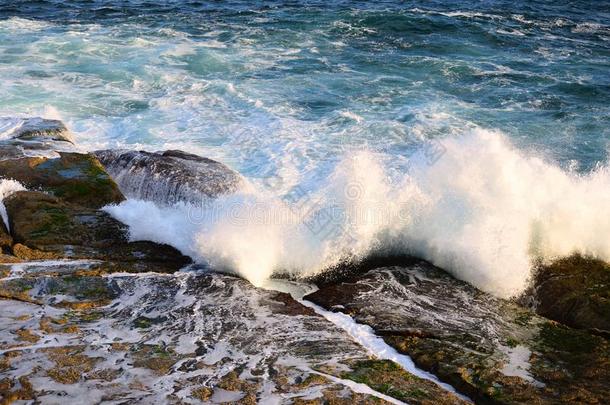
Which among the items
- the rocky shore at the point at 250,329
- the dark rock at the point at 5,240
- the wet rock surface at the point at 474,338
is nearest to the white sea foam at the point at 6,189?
the rocky shore at the point at 250,329

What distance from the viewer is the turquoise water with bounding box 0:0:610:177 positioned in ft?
40.7

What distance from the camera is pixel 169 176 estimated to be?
27.9 feet

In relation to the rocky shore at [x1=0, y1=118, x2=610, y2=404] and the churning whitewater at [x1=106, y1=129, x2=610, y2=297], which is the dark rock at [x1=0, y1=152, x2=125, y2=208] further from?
the churning whitewater at [x1=106, y1=129, x2=610, y2=297]

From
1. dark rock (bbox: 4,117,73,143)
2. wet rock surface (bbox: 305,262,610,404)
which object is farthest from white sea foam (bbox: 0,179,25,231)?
wet rock surface (bbox: 305,262,610,404)

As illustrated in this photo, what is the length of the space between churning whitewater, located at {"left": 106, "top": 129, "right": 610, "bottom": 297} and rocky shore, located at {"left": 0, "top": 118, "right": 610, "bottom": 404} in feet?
0.76

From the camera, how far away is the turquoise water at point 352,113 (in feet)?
23.5

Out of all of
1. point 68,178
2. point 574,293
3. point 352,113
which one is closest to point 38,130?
point 68,178

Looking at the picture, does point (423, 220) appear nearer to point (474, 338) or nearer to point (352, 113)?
point (474, 338)

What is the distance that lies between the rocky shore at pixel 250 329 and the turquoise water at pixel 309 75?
14.2 feet

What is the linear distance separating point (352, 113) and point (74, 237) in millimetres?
7671

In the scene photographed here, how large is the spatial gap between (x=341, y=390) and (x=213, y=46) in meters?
15.6

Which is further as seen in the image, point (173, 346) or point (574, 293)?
point (574, 293)

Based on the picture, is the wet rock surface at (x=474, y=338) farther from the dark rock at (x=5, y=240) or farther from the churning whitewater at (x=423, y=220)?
the dark rock at (x=5, y=240)

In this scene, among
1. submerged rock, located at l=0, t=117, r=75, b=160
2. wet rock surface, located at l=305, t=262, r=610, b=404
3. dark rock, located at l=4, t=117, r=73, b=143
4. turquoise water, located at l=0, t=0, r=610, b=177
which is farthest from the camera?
turquoise water, located at l=0, t=0, r=610, b=177
